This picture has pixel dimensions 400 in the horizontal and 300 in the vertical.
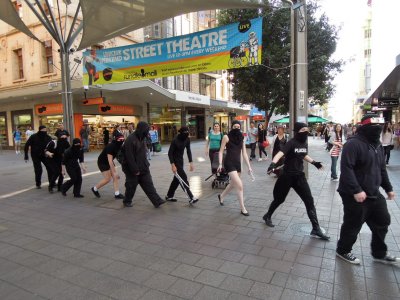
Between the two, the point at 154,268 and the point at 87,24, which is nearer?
the point at 154,268

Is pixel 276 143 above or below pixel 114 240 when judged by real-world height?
above

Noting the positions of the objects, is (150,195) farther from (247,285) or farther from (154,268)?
(247,285)

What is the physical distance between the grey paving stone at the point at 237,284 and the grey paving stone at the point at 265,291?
0.06 m

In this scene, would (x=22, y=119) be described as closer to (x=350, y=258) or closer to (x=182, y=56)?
(x=182, y=56)

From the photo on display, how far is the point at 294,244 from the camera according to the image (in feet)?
13.9

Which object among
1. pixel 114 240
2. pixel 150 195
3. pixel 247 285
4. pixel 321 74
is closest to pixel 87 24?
pixel 150 195

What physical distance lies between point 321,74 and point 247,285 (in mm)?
16025

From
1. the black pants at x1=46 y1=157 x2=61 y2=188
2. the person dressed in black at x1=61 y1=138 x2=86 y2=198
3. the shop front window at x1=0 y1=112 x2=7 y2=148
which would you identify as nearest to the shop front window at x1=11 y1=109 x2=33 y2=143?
the shop front window at x1=0 y1=112 x2=7 y2=148

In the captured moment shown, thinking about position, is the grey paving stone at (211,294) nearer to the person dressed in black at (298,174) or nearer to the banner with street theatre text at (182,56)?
the person dressed in black at (298,174)

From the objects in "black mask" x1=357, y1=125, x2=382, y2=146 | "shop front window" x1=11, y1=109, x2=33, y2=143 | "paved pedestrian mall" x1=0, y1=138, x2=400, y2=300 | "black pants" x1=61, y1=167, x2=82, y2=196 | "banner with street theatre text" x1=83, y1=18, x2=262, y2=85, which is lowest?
"paved pedestrian mall" x1=0, y1=138, x2=400, y2=300

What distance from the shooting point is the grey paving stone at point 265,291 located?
299 cm

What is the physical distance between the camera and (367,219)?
3.52 meters

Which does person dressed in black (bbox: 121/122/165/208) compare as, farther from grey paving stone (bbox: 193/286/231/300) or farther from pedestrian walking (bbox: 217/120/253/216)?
grey paving stone (bbox: 193/286/231/300)

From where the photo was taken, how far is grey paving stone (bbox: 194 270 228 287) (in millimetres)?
3270
